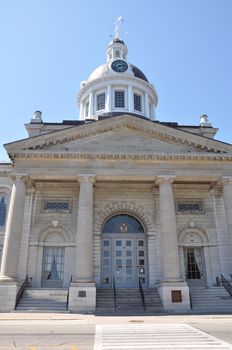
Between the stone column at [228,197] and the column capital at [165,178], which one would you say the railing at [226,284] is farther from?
the column capital at [165,178]

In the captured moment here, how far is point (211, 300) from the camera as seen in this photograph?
60.5 ft

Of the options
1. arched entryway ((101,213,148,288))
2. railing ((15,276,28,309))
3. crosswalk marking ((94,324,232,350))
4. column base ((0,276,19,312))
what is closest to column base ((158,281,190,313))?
arched entryway ((101,213,148,288))

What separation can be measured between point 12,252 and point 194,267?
11.9 meters

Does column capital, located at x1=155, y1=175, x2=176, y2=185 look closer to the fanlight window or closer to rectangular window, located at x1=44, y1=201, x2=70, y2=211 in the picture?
the fanlight window

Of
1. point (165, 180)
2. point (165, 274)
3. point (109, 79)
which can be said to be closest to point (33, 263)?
point (165, 274)

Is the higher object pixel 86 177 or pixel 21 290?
pixel 86 177

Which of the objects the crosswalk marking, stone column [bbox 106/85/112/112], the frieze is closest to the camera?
the crosswalk marking

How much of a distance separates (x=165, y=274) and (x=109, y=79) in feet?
69.4

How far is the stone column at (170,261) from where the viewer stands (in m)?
17.7

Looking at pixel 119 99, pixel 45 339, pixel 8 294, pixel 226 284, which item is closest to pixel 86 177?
pixel 8 294

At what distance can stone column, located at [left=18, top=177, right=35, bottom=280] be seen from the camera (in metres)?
20.8

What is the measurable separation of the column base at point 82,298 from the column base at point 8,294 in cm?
294

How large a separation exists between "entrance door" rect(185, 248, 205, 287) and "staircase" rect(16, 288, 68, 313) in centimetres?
838

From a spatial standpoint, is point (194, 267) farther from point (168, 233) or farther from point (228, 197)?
point (228, 197)
